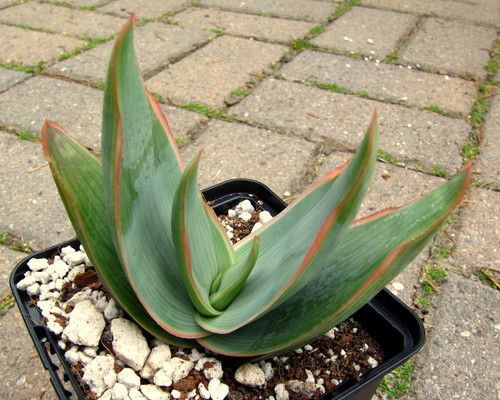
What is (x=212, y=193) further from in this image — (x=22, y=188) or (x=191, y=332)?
(x=22, y=188)

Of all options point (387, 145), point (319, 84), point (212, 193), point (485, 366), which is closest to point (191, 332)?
point (212, 193)

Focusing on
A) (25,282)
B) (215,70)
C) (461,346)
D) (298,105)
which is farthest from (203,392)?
(215,70)

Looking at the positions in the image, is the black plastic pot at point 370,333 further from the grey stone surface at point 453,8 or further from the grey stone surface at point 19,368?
the grey stone surface at point 453,8

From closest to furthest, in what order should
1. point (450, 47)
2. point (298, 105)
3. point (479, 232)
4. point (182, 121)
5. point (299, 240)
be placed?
point (299, 240) < point (479, 232) < point (182, 121) < point (298, 105) < point (450, 47)

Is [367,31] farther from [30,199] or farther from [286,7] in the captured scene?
[30,199]

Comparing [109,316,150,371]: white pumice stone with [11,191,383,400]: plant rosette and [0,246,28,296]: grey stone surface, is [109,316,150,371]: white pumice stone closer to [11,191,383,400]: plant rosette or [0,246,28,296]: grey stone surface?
[11,191,383,400]: plant rosette
